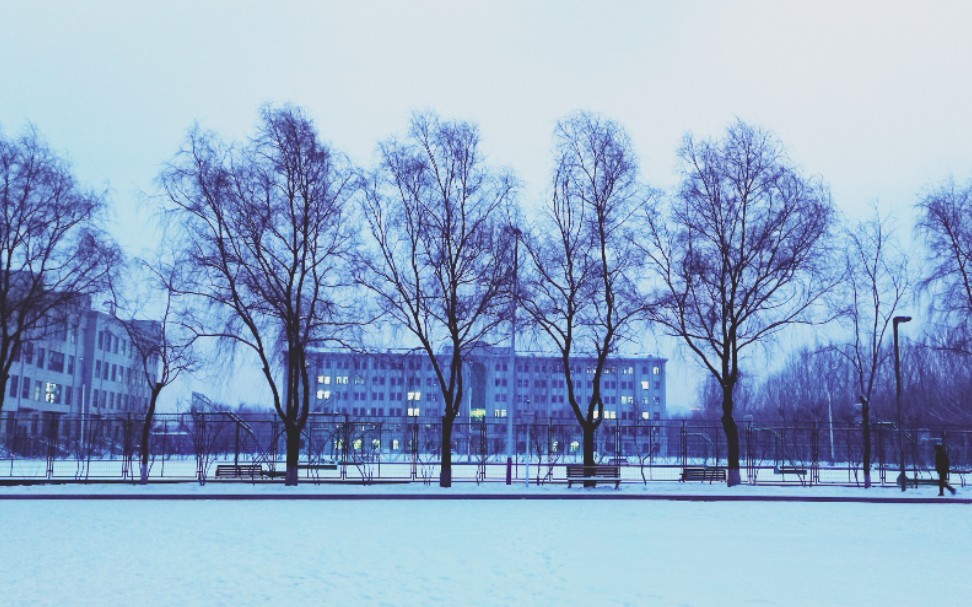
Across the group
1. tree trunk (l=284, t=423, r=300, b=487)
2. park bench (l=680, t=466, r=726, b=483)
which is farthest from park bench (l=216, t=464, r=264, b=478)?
park bench (l=680, t=466, r=726, b=483)

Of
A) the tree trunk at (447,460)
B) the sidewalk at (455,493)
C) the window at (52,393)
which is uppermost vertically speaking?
the window at (52,393)

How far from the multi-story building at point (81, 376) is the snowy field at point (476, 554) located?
67387 mm

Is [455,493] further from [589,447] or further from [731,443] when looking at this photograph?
[731,443]

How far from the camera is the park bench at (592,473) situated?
3494cm

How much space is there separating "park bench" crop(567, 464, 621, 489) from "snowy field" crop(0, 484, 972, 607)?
22.2 ft

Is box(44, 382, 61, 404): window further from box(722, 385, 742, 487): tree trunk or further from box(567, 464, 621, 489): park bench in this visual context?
box(722, 385, 742, 487): tree trunk

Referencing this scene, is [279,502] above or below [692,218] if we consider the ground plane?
below

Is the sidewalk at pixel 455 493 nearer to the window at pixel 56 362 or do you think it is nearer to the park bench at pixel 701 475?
the park bench at pixel 701 475

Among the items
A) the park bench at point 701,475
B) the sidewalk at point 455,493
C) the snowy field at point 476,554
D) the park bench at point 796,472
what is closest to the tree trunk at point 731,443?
the sidewalk at point 455,493

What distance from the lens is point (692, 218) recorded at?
36.1 metres

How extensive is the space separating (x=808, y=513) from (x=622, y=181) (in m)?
15.1

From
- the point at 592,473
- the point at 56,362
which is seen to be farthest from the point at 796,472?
the point at 56,362

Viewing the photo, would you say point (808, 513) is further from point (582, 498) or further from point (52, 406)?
point (52, 406)

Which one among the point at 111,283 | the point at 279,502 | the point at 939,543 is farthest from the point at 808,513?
the point at 111,283
